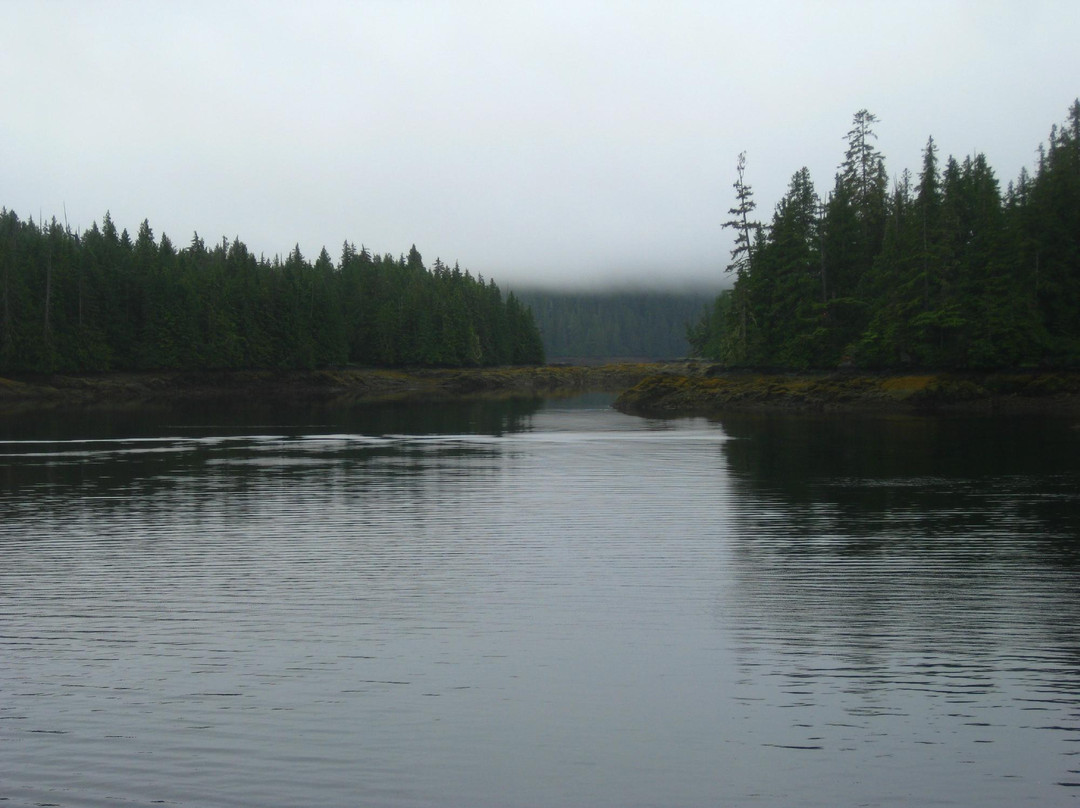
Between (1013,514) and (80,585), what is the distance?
18908 mm

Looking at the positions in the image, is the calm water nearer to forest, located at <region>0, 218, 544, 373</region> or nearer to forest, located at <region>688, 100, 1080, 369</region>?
forest, located at <region>688, 100, 1080, 369</region>

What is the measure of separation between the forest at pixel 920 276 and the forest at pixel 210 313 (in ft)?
187

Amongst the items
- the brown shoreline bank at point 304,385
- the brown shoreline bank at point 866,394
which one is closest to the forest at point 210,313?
the brown shoreline bank at point 304,385

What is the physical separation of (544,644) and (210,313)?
101 m

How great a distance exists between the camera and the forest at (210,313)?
9225cm

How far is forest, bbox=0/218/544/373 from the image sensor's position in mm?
92250

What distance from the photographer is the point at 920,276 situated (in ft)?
209

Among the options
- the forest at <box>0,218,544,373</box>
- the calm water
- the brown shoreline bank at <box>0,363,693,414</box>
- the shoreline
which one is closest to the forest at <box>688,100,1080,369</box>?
the shoreline

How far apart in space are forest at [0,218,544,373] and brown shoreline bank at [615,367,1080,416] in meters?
55.7

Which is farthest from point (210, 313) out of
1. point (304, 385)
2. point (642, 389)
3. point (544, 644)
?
point (544, 644)

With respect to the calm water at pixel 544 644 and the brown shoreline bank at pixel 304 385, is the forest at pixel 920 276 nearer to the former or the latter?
the brown shoreline bank at pixel 304 385

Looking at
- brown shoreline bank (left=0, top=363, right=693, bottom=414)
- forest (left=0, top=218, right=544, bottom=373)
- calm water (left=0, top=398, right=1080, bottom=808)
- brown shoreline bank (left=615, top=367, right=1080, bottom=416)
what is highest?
forest (left=0, top=218, right=544, bottom=373)

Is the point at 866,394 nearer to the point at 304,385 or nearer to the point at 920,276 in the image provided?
the point at 920,276

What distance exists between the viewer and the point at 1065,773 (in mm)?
7340
